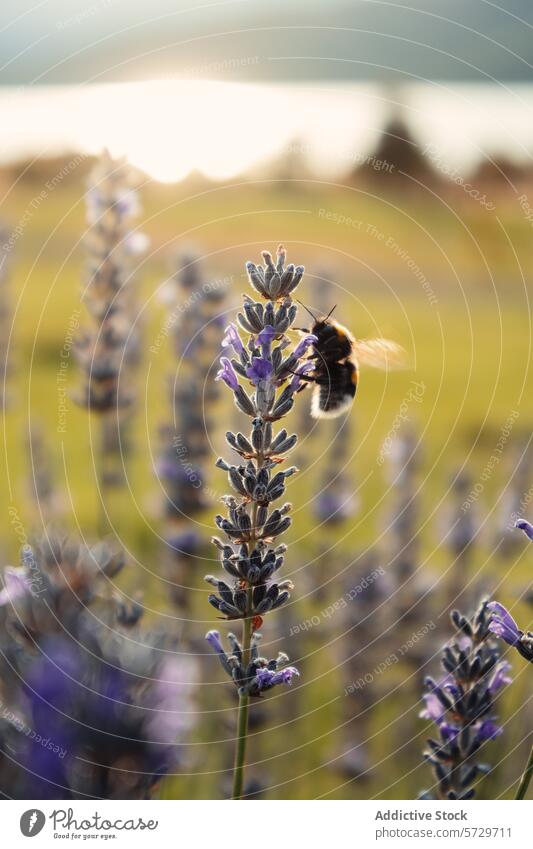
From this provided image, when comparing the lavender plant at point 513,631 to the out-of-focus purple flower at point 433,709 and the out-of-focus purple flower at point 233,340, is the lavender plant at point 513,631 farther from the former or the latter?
the out-of-focus purple flower at point 233,340

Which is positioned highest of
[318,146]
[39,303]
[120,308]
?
[39,303]

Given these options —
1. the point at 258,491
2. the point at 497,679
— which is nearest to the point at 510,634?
the point at 497,679

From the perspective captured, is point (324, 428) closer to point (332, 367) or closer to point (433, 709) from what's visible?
point (332, 367)

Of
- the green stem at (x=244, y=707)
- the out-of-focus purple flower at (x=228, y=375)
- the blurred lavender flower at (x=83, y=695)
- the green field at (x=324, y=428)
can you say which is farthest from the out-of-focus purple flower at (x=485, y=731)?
the out-of-focus purple flower at (x=228, y=375)

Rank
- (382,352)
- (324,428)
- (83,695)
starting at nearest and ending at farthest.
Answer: (83,695), (382,352), (324,428)
